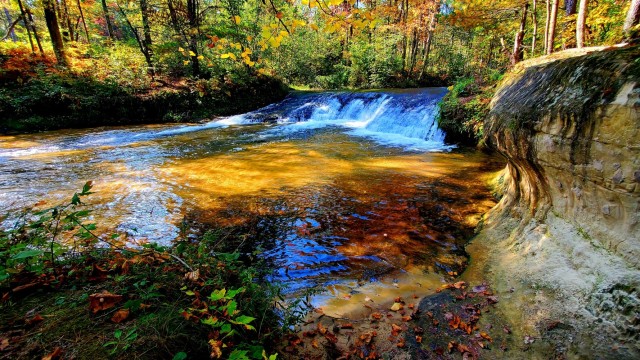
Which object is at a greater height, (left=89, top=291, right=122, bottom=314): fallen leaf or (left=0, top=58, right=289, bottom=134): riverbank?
(left=0, top=58, right=289, bottom=134): riverbank

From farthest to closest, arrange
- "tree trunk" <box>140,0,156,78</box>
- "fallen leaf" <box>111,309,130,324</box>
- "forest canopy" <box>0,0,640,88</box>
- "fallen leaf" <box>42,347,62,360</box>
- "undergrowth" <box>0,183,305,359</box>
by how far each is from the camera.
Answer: "tree trunk" <box>140,0,156,78</box>, "forest canopy" <box>0,0,640,88</box>, "fallen leaf" <box>111,309,130,324</box>, "undergrowth" <box>0,183,305,359</box>, "fallen leaf" <box>42,347,62,360</box>

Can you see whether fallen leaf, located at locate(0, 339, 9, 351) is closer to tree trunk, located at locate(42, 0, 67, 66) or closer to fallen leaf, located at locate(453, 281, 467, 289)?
fallen leaf, located at locate(453, 281, 467, 289)

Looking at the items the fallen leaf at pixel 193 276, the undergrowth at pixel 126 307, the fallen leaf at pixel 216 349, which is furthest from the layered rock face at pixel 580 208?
the fallen leaf at pixel 193 276

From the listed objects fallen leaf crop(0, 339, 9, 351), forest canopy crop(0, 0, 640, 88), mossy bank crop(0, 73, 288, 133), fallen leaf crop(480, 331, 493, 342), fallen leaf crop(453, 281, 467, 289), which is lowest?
fallen leaf crop(453, 281, 467, 289)

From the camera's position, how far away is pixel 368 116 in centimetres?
1461

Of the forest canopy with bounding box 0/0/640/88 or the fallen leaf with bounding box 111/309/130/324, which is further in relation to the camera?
the forest canopy with bounding box 0/0/640/88

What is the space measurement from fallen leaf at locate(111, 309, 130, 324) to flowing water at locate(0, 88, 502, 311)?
171 centimetres

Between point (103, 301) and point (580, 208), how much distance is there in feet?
12.6

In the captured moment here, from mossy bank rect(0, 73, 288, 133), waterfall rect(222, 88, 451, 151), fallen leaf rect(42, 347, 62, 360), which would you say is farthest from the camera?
mossy bank rect(0, 73, 288, 133)

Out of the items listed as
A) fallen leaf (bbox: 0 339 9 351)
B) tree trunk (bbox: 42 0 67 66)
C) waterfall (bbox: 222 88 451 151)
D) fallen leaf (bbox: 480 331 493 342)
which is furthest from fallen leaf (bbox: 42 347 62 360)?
tree trunk (bbox: 42 0 67 66)

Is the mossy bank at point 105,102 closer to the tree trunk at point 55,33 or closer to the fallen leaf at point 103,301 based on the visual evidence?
the tree trunk at point 55,33

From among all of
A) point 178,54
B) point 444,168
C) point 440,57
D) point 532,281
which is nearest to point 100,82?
point 178,54

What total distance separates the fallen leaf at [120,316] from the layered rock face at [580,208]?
2945mm

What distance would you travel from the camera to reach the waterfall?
11148mm
